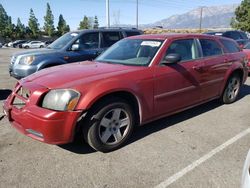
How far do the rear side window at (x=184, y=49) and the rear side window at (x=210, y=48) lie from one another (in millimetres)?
287

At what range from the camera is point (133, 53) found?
192 inches

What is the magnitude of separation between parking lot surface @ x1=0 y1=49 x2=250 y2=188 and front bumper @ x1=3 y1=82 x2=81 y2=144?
35cm

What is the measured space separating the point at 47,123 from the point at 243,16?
3594cm

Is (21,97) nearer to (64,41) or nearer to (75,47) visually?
(75,47)

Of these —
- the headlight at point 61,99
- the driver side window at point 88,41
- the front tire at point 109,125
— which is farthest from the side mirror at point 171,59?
the driver side window at point 88,41

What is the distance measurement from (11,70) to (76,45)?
2.09 m

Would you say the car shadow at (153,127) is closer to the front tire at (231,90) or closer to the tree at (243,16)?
the front tire at (231,90)

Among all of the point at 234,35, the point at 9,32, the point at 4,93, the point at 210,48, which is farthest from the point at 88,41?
the point at 9,32

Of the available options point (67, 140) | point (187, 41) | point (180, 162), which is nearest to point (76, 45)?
point (187, 41)

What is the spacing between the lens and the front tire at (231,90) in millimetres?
6256

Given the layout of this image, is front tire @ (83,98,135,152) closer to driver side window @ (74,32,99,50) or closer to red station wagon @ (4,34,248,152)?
red station wagon @ (4,34,248,152)

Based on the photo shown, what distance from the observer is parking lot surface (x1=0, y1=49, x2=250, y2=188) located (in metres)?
3.24

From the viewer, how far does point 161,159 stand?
3732mm

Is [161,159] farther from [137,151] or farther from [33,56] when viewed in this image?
[33,56]
